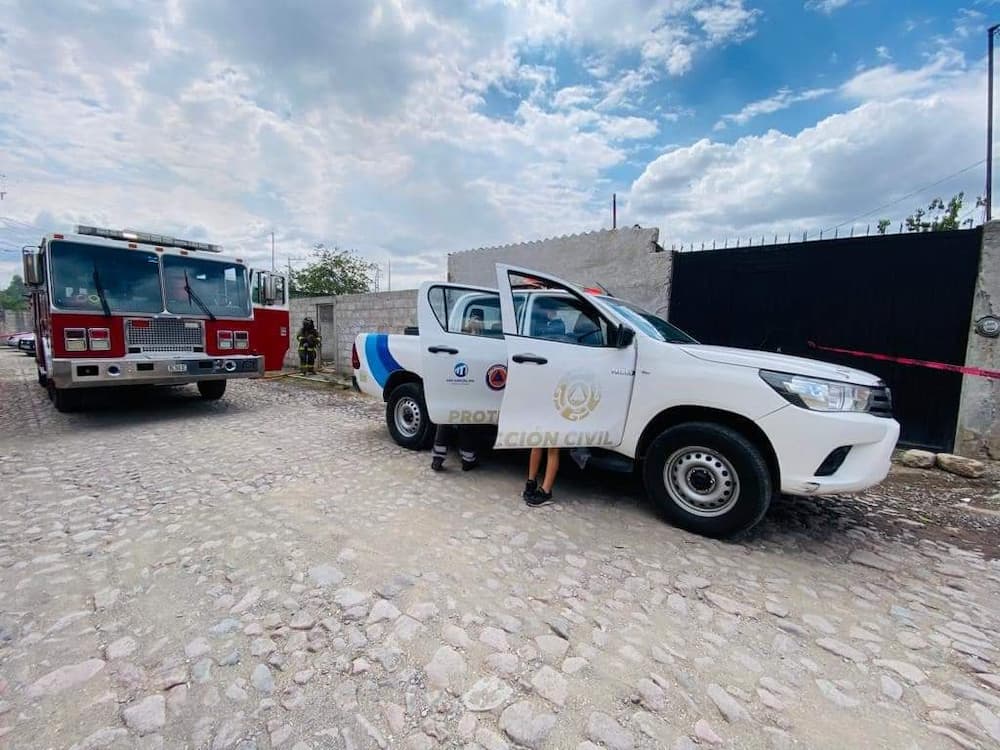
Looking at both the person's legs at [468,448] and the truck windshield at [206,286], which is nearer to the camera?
the person's legs at [468,448]

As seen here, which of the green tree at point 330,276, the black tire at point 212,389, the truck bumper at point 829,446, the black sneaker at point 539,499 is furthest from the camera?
the green tree at point 330,276

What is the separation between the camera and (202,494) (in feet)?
12.1

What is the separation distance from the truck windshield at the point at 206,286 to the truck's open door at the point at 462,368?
158 inches

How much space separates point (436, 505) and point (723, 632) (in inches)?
83.6

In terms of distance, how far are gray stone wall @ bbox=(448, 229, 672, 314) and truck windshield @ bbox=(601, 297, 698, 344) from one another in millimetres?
2926

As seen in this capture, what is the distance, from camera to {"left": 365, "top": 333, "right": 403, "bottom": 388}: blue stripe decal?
208 inches

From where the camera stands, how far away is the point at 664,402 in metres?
3.21

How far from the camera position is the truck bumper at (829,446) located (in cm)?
275

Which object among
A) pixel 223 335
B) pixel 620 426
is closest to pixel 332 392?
pixel 223 335

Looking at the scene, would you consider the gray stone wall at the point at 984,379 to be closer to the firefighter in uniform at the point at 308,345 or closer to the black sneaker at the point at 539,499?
the black sneaker at the point at 539,499

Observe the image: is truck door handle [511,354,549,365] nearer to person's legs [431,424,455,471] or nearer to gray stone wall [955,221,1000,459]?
person's legs [431,424,455,471]

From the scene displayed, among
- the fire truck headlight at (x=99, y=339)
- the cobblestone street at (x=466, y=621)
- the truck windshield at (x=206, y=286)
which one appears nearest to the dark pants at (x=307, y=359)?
the truck windshield at (x=206, y=286)

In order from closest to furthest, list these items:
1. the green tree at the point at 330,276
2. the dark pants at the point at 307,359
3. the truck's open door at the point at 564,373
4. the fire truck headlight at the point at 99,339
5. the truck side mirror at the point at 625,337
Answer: the truck side mirror at the point at 625,337
the truck's open door at the point at 564,373
the fire truck headlight at the point at 99,339
the dark pants at the point at 307,359
the green tree at the point at 330,276

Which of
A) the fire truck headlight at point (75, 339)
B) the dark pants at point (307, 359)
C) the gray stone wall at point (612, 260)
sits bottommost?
the dark pants at point (307, 359)
